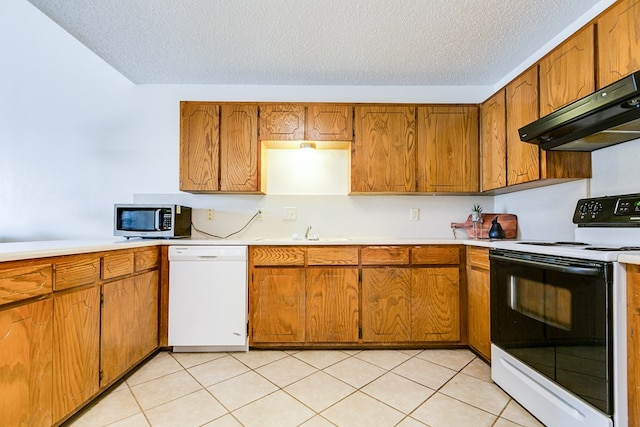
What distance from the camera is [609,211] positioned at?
1.58 m

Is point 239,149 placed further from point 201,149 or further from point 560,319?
point 560,319

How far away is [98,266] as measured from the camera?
1.59m

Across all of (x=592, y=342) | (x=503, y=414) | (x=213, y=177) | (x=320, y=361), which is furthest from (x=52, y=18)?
(x=503, y=414)

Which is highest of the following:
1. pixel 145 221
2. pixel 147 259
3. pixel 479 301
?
pixel 145 221

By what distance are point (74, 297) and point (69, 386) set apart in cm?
43

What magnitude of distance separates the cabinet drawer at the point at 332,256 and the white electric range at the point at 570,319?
0.97 m

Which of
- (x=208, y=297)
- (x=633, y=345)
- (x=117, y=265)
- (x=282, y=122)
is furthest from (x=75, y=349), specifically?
(x=633, y=345)

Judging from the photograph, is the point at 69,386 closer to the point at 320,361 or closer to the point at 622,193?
the point at 320,361

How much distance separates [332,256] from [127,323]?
4.85ft

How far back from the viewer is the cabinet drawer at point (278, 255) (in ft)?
7.31

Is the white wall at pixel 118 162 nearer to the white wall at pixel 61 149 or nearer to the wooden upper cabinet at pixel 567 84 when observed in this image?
the white wall at pixel 61 149

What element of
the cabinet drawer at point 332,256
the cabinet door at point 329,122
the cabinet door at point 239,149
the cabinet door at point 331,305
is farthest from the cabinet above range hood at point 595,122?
the cabinet door at point 239,149

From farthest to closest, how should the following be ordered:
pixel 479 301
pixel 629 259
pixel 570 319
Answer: pixel 479 301 → pixel 570 319 → pixel 629 259

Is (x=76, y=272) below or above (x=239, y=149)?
below
